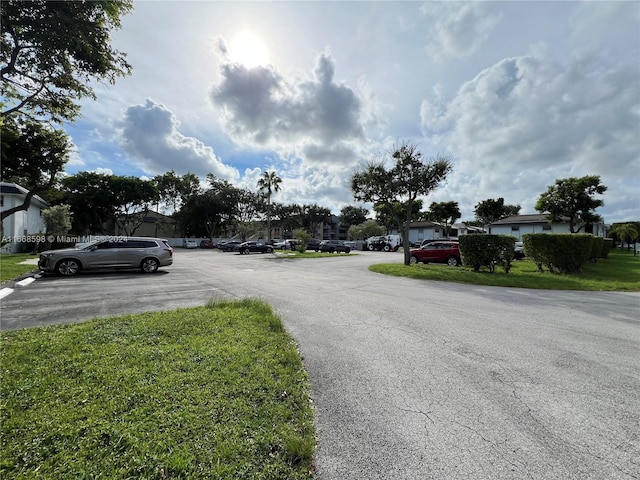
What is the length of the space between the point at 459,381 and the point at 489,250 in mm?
12932

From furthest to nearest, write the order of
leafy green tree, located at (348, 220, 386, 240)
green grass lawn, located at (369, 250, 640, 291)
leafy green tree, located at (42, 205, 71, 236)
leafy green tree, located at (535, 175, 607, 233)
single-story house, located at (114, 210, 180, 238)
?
leafy green tree, located at (348, 220, 386, 240) → single-story house, located at (114, 210, 180, 238) → leafy green tree, located at (535, 175, 607, 233) → leafy green tree, located at (42, 205, 71, 236) → green grass lawn, located at (369, 250, 640, 291)

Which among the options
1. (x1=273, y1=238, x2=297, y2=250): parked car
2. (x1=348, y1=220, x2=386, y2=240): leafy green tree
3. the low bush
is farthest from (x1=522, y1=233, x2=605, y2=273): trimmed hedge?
(x1=348, y1=220, x2=386, y2=240): leafy green tree

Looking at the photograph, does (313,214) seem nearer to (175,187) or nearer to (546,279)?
(175,187)

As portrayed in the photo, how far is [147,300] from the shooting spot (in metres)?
7.36

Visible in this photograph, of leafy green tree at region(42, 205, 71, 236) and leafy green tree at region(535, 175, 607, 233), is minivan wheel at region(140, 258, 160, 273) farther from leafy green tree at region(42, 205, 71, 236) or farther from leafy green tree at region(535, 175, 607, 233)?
leafy green tree at region(535, 175, 607, 233)

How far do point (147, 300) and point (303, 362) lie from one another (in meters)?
5.45

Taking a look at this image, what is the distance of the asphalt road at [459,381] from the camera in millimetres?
2166

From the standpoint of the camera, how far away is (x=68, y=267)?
11.6 m

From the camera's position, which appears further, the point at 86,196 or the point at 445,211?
the point at 445,211

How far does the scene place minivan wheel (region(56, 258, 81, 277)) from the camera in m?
11.5

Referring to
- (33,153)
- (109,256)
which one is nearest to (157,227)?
(33,153)

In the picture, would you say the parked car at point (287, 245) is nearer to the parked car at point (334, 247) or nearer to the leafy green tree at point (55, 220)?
the parked car at point (334, 247)

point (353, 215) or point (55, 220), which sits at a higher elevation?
point (353, 215)

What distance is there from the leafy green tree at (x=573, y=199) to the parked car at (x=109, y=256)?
123 feet
